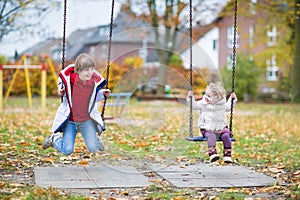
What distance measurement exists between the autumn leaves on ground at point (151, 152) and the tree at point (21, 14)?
2.28 meters

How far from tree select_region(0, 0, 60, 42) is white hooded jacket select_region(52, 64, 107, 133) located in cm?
811

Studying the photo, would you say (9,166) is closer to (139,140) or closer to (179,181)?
(179,181)

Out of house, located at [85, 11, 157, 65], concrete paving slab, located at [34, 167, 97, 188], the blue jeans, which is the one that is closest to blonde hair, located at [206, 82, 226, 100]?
the blue jeans

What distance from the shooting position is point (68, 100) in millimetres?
6188

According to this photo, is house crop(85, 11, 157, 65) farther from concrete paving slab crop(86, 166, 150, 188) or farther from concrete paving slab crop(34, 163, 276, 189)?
concrete paving slab crop(86, 166, 150, 188)

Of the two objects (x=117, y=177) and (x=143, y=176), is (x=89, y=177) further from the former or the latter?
(x=143, y=176)

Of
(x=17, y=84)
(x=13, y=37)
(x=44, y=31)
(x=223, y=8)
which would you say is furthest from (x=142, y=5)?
(x=13, y=37)

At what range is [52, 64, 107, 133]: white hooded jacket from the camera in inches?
243

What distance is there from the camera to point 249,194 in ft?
18.4

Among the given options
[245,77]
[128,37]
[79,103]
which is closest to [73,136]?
[79,103]

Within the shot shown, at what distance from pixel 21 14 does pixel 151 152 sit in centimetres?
777

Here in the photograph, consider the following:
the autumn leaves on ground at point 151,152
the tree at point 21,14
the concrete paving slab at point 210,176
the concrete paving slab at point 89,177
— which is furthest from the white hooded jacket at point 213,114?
the tree at point 21,14

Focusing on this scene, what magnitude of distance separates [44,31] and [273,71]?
26.0 metres

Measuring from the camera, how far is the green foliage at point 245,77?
27.5 m
